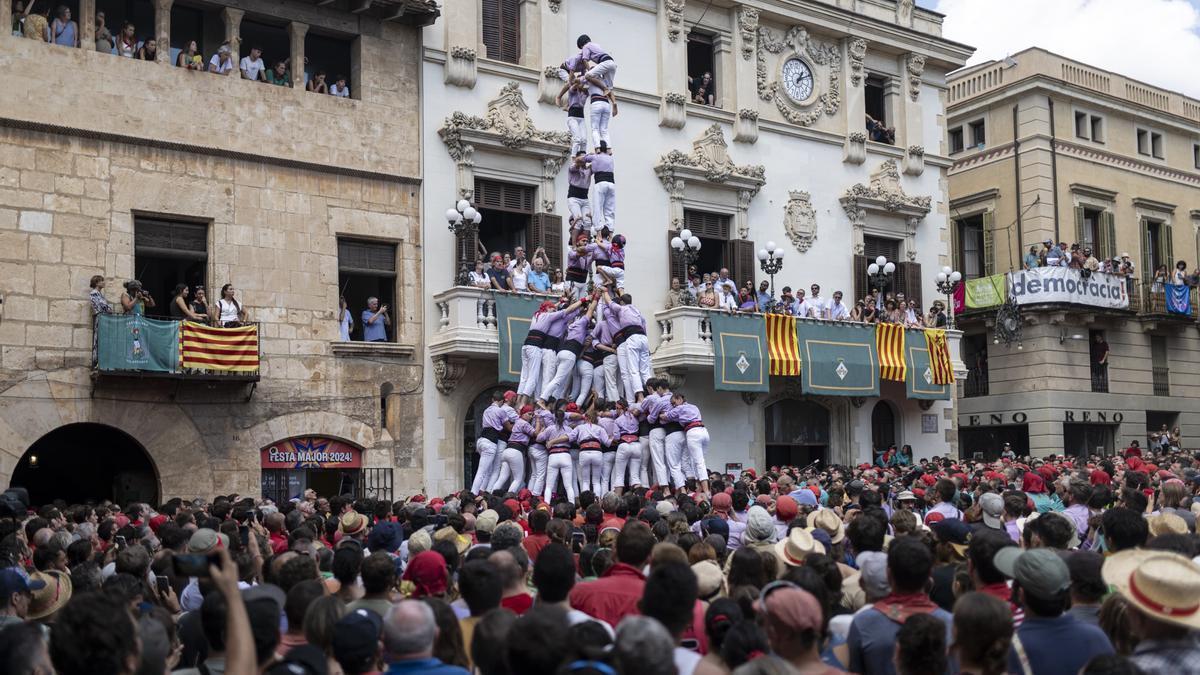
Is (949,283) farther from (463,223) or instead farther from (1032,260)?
(463,223)

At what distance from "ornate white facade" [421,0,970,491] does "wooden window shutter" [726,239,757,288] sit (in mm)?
307

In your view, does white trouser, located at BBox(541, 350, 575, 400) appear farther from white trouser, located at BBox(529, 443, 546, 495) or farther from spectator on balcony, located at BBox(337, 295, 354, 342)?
spectator on balcony, located at BBox(337, 295, 354, 342)

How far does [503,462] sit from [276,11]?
33.6 feet

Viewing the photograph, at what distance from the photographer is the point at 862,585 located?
6.96 m

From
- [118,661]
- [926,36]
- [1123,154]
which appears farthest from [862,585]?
[1123,154]

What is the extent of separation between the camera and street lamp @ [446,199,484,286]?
81.6 ft

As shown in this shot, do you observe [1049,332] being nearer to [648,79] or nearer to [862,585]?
[648,79]

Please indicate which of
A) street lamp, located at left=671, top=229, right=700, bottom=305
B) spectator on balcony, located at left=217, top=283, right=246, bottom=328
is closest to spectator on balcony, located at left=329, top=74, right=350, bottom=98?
spectator on balcony, located at left=217, top=283, right=246, bottom=328

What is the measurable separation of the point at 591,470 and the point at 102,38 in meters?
11.5

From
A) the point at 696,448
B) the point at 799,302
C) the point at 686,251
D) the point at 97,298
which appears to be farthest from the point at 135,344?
the point at 799,302

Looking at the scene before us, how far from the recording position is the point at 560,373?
20.9m

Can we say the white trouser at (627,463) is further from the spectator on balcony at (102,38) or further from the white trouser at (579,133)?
the spectator on balcony at (102,38)

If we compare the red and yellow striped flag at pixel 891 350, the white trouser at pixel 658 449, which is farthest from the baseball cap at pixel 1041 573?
the red and yellow striped flag at pixel 891 350

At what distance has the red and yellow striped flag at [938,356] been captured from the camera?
103 ft
